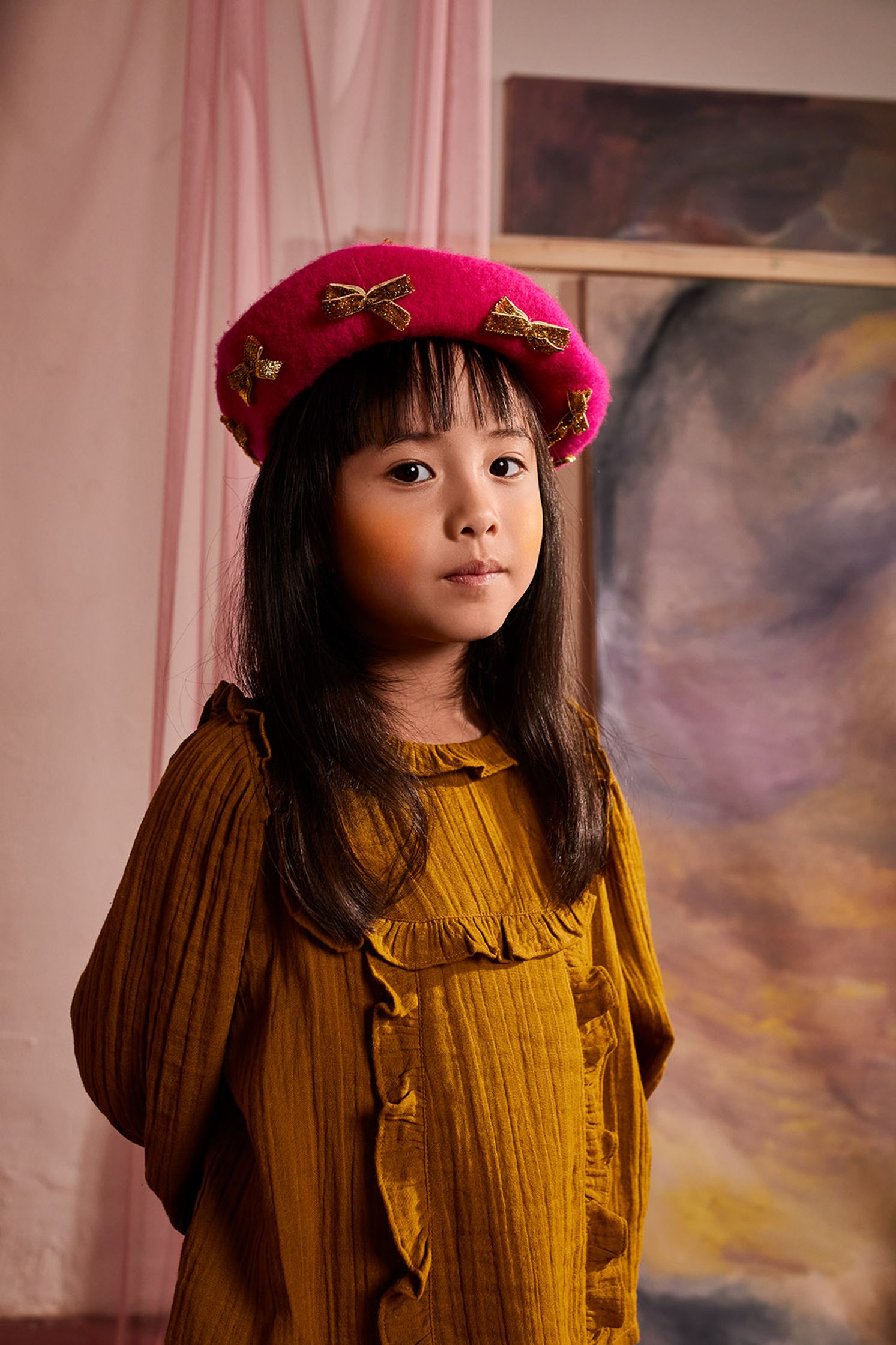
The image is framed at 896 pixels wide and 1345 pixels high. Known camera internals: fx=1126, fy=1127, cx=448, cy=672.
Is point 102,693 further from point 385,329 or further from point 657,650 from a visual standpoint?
point 657,650

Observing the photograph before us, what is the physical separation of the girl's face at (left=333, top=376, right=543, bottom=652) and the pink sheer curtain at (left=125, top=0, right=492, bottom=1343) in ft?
1.33

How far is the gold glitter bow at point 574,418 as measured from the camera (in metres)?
0.91

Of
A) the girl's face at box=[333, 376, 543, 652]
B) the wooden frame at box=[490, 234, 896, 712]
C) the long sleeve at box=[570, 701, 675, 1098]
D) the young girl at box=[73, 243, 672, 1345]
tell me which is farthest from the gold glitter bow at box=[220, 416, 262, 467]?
the wooden frame at box=[490, 234, 896, 712]

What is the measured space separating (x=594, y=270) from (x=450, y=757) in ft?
3.54

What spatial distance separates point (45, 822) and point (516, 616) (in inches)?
25.4

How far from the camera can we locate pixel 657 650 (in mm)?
1695

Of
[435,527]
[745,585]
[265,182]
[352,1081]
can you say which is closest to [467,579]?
[435,527]

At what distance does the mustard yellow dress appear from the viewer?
761 millimetres

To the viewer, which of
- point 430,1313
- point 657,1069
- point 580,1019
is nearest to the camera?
point 430,1313

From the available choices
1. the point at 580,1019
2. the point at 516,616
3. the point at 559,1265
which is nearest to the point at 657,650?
the point at 516,616

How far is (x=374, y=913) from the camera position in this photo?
0.78 m

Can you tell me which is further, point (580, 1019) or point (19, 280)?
point (19, 280)

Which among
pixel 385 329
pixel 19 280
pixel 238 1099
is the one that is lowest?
pixel 238 1099

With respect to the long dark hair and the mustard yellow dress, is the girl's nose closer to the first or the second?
the long dark hair
